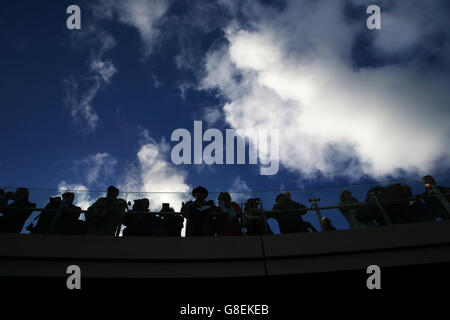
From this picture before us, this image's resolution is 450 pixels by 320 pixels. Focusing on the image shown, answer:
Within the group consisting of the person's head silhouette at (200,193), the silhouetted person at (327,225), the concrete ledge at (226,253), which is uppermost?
the person's head silhouette at (200,193)

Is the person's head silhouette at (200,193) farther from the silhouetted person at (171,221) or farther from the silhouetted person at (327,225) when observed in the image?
the silhouetted person at (327,225)

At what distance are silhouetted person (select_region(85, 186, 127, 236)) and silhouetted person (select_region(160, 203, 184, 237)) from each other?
0.80 metres

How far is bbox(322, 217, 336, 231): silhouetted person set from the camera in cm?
502

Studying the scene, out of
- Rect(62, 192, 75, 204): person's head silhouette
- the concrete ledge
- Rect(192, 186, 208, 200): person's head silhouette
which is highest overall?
Rect(192, 186, 208, 200): person's head silhouette

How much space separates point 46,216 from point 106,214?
3.44 feet

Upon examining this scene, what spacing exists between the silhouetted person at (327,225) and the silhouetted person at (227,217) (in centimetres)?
157

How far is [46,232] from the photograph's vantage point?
16.0 ft

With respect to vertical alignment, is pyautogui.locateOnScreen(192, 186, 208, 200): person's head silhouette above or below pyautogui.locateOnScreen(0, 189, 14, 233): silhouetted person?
above

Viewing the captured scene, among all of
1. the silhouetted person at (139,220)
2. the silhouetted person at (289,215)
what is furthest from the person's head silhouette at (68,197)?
the silhouetted person at (289,215)

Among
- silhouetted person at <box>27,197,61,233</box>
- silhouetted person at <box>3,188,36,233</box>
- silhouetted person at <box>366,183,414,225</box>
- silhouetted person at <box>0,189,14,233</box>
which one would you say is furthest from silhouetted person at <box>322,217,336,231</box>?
silhouetted person at <box>0,189,14,233</box>

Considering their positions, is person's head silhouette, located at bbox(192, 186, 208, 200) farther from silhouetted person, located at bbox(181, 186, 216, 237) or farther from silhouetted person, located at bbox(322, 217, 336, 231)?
silhouetted person, located at bbox(322, 217, 336, 231)

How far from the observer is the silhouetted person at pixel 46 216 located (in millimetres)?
4934

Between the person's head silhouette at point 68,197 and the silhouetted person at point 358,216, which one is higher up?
the person's head silhouette at point 68,197

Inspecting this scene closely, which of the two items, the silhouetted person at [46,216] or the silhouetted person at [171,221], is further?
the silhouetted person at [171,221]
